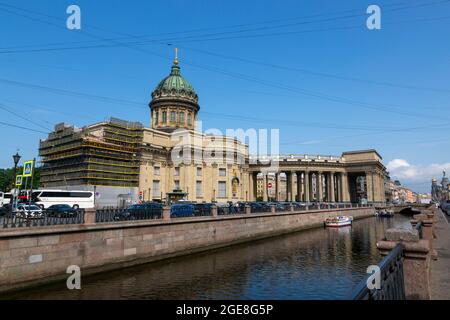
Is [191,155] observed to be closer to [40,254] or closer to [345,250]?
[345,250]

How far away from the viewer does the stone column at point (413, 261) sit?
6395 mm

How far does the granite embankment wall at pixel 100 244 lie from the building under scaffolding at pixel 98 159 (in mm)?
29262

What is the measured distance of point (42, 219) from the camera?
15.5 metres

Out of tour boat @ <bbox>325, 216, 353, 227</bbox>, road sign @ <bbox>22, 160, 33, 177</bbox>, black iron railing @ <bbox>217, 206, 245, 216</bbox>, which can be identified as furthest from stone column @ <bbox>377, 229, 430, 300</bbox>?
tour boat @ <bbox>325, 216, 353, 227</bbox>

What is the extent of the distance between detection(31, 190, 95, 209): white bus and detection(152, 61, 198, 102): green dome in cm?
4772

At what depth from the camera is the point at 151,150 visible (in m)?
68.6

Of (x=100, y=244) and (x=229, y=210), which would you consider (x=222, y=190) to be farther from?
(x=100, y=244)

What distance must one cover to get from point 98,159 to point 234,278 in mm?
45283

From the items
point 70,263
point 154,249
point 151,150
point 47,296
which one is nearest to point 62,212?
point 70,263

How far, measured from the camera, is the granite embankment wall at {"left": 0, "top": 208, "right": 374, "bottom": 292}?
1371cm

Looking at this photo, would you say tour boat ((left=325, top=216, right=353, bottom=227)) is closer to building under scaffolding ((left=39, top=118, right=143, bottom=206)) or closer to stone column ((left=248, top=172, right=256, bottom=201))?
building under scaffolding ((left=39, top=118, right=143, bottom=206))
